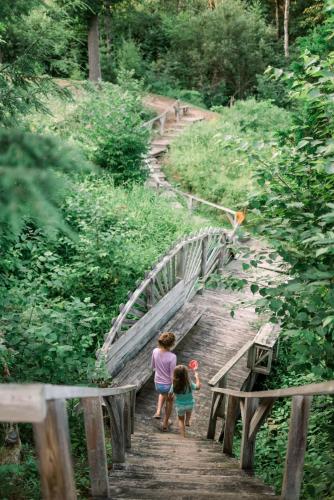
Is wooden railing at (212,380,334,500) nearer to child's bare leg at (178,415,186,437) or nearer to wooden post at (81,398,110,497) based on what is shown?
wooden post at (81,398,110,497)

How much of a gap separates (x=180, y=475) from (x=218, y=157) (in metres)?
15.9

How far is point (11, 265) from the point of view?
230 inches

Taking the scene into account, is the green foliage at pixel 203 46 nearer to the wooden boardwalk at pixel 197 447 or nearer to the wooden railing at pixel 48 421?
the wooden boardwalk at pixel 197 447

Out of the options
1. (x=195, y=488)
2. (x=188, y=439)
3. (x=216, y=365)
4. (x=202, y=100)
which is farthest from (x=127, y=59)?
(x=195, y=488)

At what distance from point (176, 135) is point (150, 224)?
11.6 meters

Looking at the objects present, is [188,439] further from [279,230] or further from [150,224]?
[150,224]

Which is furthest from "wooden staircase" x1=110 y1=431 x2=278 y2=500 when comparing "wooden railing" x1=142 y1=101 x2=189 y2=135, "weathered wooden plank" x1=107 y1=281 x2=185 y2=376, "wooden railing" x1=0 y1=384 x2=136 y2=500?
"wooden railing" x1=142 y1=101 x2=189 y2=135

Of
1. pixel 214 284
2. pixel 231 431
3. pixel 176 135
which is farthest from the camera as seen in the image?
pixel 176 135

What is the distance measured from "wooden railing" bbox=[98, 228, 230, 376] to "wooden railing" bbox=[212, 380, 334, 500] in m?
2.18

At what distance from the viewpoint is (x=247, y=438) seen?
449 centimetres

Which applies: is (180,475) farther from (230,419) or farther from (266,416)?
(230,419)

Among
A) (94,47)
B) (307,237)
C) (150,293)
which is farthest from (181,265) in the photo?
(94,47)

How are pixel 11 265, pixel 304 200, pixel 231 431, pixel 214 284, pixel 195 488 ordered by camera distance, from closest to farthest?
1. pixel 195 488
2. pixel 304 200
3. pixel 214 284
4. pixel 231 431
5. pixel 11 265

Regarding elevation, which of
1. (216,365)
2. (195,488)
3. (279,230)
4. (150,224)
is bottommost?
(216,365)
